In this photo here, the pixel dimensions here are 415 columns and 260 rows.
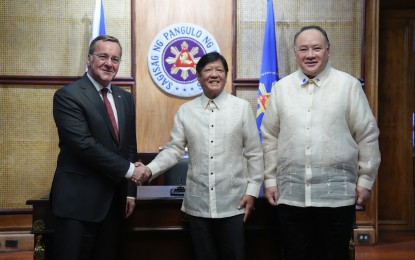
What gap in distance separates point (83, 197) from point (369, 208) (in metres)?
3.17

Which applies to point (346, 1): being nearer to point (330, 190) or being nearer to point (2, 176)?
point (330, 190)

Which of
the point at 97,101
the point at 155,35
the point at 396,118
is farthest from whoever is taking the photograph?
the point at 396,118

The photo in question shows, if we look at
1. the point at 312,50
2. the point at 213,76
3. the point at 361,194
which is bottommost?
the point at 361,194

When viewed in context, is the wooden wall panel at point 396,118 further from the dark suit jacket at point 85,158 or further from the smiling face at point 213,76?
the dark suit jacket at point 85,158

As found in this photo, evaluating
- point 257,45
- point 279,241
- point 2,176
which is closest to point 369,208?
point 257,45

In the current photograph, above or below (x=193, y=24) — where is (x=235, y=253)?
below

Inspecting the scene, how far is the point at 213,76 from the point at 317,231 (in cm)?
86

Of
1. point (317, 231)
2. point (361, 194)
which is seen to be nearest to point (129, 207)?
point (317, 231)

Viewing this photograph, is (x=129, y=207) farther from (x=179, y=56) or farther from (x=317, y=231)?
(x=179, y=56)

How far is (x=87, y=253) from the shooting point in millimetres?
2146

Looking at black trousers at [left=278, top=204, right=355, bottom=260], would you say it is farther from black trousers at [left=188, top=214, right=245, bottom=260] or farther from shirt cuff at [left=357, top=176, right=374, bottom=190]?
black trousers at [left=188, top=214, right=245, bottom=260]

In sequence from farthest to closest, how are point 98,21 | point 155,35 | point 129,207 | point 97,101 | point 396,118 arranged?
point 396,118 < point 155,35 < point 98,21 < point 129,207 < point 97,101

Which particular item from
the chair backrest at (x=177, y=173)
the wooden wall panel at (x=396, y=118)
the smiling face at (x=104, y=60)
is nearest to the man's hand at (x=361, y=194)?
the smiling face at (x=104, y=60)

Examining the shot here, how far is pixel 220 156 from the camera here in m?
2.20
